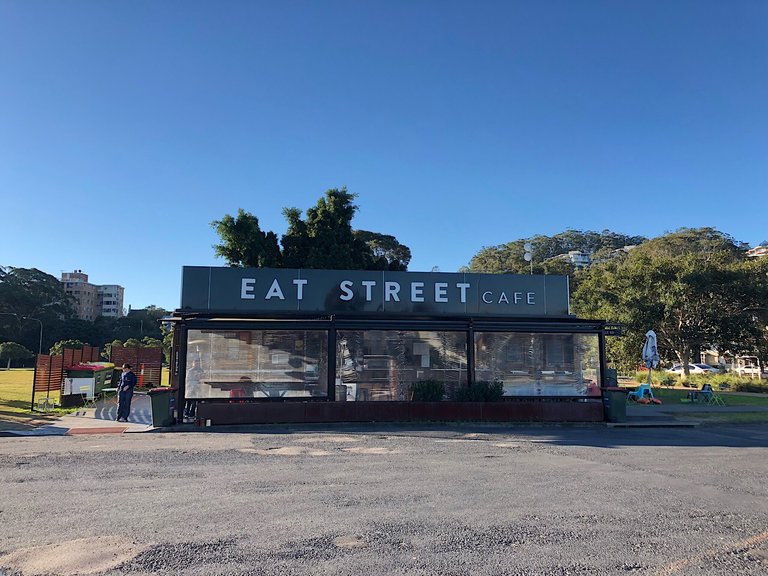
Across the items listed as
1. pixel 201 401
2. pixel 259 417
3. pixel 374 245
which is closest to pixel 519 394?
pixel 259 417

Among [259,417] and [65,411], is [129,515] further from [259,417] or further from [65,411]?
[65,411]

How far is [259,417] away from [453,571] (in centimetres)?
1069

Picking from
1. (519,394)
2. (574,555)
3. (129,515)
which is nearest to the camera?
(574,555)

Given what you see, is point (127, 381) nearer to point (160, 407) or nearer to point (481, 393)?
point (160, 407)

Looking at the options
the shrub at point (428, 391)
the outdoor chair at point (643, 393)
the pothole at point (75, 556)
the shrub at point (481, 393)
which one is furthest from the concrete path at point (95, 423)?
the outdoor chair at point (643, 393)

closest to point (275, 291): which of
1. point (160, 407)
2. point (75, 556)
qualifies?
point (160, 407)

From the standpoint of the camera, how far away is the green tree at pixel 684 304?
3262 centimetres

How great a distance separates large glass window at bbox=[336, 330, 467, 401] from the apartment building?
428 feet

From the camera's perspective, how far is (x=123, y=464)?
30.2 ft

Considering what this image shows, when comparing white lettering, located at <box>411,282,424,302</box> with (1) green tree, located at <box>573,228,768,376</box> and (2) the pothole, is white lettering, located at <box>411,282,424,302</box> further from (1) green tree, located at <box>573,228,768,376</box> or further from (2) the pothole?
(1) green tree, located at <box>573,228,768,376</box>

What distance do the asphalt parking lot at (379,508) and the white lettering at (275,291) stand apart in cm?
600

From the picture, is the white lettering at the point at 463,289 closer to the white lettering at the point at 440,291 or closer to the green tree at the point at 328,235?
the white lettering at the point at 440,291

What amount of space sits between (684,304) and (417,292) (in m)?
23.3

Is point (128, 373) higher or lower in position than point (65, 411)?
higher
